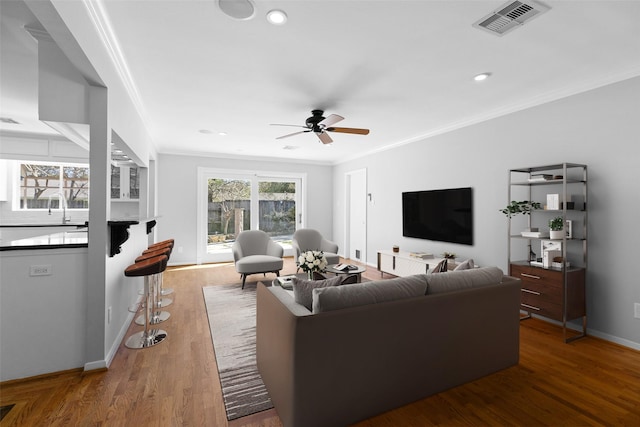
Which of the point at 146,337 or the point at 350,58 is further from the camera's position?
the point at 146,337

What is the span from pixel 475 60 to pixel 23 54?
4106mm

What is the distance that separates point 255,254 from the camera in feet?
17.9

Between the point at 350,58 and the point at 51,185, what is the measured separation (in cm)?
579

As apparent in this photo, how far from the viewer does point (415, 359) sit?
196cm

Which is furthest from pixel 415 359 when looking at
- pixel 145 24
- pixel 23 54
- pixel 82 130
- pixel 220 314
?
pixel 23 54

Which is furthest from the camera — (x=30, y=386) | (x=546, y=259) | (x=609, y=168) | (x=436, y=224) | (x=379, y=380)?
(x=436, y=224)

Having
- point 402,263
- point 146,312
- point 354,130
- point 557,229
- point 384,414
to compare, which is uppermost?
point 354,130

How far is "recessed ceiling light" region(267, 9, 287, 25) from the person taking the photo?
2033 millimetres

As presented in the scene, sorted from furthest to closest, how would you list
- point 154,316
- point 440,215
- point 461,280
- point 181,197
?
1. point 181,197
2. point 440,215
3. point 154,316
4. point 461,280

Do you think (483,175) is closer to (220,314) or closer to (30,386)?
(220,314)

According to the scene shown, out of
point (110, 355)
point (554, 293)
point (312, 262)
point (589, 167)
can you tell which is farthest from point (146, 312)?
point (589, 167)

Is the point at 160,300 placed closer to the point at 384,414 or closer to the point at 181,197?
the point at 181,197

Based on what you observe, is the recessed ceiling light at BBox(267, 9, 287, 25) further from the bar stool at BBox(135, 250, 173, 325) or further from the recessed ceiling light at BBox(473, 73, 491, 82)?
the bar stool at BBox(135, 250, 173, 325)

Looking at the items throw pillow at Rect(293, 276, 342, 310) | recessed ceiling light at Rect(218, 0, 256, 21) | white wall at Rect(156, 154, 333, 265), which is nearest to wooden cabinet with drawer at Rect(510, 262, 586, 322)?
throw pillow at Rect(293, 276, 342, 310)
